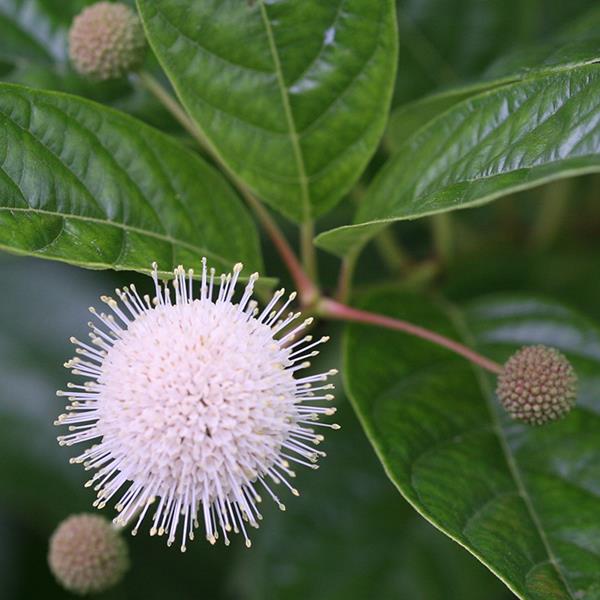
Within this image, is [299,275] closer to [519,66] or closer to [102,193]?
[102,193]

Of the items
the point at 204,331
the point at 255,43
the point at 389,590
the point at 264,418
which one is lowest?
the point at 389,590

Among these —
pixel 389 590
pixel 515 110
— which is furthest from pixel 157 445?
pixel 389 590

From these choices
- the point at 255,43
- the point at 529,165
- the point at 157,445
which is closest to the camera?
the point at 529,165

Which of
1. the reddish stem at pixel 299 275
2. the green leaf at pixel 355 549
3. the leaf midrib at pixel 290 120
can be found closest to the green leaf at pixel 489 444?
the reddish stem at pixel 299 275

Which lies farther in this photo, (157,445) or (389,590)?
(389,590)

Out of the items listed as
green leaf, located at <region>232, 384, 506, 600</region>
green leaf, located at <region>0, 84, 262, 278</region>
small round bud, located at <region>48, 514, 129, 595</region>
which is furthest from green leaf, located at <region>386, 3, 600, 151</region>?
small round bud, located at <region>48, 514, 129, 595</region>

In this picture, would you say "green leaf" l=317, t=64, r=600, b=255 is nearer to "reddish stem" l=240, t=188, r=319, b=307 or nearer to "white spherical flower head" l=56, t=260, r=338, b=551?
"reddish stem" l=240, t=188, r=319, b=307

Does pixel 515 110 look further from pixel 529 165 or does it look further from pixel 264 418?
pixel 264 418
